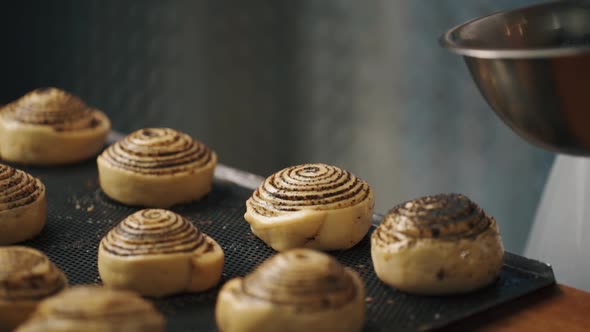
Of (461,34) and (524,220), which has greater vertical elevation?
(461,34)

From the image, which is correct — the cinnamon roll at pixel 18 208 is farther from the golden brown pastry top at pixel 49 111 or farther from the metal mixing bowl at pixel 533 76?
the metal mixing bowl at pixel 533 76

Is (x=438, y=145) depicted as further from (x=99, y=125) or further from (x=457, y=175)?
(x=99, y=125)

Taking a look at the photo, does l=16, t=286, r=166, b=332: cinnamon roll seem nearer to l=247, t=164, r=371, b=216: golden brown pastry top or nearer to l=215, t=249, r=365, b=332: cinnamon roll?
l=215, t=249, r=365, b=332: cinnamon roll

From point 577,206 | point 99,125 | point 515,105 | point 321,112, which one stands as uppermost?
point 515,105

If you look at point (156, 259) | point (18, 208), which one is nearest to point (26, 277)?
point (156, 259)

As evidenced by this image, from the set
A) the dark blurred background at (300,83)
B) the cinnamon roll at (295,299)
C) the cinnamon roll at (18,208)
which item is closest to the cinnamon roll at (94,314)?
the cinnamon roll at (295,299)

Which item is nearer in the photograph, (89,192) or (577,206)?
(577,206)

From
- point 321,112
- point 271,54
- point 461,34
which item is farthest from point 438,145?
point 461,34

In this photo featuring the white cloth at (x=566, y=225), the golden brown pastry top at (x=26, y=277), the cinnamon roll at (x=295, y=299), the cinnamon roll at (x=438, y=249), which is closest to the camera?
the cinnamon roll at (x=295, y=299)
